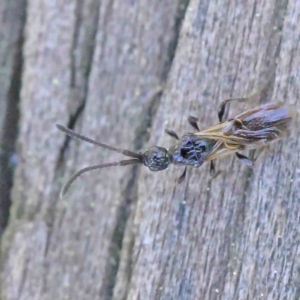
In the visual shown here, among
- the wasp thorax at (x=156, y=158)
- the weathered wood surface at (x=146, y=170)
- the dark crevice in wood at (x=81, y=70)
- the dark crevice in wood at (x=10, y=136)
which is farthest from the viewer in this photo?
the dark crevice in wood at (x=10, y=136)

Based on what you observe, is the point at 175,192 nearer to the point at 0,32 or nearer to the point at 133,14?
the point at 133,14

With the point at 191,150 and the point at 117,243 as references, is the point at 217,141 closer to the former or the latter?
the point at 191,150

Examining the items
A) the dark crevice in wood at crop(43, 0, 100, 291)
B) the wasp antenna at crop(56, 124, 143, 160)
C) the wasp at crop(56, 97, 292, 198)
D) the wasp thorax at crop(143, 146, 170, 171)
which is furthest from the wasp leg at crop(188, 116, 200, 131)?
the dark crevice in wood at crop(43, 0, 100, 291)

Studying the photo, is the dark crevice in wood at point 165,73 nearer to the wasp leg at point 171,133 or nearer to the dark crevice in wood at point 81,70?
the wasp leg at point 171,133

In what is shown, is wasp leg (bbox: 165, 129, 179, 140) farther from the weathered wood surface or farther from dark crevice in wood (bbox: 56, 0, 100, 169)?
dark crevice in wood (bbox: 56, 0, 100, 169)

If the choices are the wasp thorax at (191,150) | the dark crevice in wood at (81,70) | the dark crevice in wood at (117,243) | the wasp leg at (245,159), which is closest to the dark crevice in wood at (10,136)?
the dark crevice in wood at (81,70)

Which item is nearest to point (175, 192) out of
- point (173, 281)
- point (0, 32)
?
point (173, 281)
